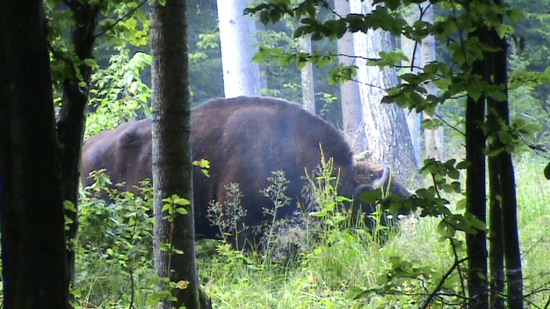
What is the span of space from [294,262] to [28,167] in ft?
17.5

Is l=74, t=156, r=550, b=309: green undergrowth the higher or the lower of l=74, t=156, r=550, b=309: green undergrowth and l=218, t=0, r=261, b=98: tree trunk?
the lower

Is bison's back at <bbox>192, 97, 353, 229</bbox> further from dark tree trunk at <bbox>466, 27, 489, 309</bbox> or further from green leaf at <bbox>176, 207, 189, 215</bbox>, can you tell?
dark tree trunk at <bbox>466, 27, 489, 309</bbox>

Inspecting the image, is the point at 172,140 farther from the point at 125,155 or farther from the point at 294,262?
the point at 125,155

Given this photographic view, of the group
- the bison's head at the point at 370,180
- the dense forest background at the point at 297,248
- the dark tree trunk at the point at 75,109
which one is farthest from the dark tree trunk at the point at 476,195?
the bison's head at the point at 370,180

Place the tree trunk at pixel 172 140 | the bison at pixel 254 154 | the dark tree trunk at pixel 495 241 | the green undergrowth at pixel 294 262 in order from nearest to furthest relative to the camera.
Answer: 1. the dark tree trunk at pixel 495 241
2. the tree trunk at pixel 172 140
3. the green undergrowth at pixel 294 262
4. the bison at pixel 254 154

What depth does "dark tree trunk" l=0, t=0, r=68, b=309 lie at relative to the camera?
1540 millimetres

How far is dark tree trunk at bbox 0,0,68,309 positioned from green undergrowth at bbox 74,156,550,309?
2.57 meters

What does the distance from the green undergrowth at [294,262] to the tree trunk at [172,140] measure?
2.18ft

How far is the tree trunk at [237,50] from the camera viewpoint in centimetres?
1391

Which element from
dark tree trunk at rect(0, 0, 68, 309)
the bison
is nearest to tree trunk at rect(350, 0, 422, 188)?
the bison

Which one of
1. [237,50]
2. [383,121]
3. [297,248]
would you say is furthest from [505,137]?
[237,50]

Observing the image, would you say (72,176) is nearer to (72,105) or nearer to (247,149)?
(72,105)

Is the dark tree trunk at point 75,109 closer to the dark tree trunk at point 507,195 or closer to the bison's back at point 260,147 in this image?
the dark tree trunk at point 507,195

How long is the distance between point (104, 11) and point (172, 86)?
2.91 feet
